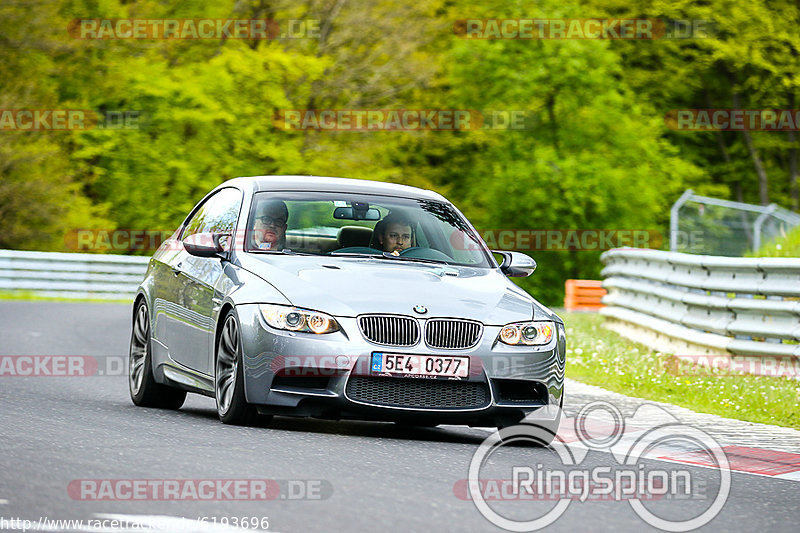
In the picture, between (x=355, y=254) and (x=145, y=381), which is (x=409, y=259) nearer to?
(x=355, y=254)

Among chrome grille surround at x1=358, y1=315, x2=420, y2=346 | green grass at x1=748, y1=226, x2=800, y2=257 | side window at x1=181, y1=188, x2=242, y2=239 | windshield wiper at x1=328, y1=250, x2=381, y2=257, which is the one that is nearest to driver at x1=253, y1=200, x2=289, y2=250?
side window at x1=181, y1=188, x2=242, y2=239

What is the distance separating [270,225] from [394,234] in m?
0.85

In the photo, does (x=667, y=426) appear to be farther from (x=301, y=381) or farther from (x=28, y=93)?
(x=28, y=93)

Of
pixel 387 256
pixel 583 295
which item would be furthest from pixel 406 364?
pixel 583 295

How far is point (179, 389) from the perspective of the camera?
10.3m

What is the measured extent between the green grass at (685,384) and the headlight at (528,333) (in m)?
2.77

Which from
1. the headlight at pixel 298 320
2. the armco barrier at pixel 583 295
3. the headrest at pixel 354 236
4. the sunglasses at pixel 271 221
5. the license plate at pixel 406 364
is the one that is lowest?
the armco barrier at pixel 583 295

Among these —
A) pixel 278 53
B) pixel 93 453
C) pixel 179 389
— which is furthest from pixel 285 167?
pixel 93 453

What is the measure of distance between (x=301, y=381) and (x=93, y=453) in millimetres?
1561

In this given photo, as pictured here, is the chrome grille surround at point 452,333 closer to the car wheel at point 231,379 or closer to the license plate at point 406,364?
the license plate at point 406,364

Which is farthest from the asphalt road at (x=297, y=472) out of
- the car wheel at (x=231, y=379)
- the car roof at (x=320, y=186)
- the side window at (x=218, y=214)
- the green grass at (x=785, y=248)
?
the green grass at (x=785, y=248)

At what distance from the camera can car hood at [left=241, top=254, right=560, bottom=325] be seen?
8.52 m

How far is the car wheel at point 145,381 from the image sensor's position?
10445mm

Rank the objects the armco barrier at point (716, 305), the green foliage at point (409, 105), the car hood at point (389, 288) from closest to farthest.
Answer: the car hood at point (389, 288)
the armco barrier at point (716, 305)
the green foliage at point (409, 105)
